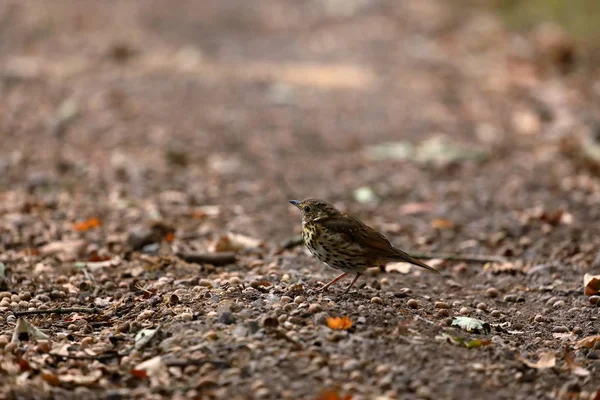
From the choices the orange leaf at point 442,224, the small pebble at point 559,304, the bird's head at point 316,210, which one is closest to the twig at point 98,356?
the bird's head at point 316,210

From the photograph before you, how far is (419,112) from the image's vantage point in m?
12.2

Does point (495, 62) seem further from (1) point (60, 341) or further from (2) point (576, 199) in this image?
(1) point (60, 341)

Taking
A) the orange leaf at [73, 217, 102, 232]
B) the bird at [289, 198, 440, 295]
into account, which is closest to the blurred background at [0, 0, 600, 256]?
the orange leaf at [73, 217, 102, 232]

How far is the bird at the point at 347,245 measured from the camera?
16.5 feet

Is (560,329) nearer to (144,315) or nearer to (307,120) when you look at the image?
(144,315)

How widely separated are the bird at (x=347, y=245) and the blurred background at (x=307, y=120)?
2002mm

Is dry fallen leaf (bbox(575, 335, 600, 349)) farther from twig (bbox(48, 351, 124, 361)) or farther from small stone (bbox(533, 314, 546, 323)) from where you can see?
twig (bbox(48, 351, 124, 361))

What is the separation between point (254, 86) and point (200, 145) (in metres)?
3.31

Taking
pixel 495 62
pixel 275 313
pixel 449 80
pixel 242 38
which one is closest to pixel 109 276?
pixel 275 313

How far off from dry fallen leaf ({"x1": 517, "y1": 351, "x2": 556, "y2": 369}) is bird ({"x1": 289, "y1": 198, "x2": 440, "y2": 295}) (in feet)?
2.93

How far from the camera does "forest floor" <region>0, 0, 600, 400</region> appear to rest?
163 inches

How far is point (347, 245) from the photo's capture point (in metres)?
5.01

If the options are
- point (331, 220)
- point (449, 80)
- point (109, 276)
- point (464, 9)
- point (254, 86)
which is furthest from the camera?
point (464, 9)

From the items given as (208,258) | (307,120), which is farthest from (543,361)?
(307,120)
